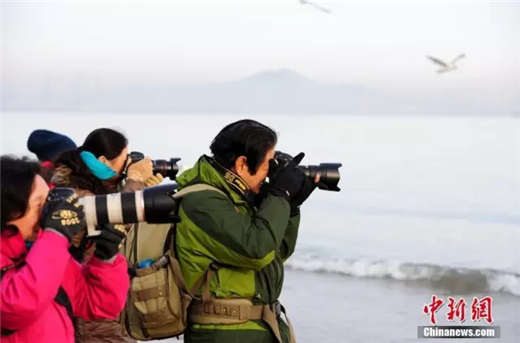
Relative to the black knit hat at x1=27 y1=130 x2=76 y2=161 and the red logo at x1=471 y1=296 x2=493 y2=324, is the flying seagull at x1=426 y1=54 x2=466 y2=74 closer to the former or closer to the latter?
the red logo at x1=471 y1=296 x2=493 y2=324

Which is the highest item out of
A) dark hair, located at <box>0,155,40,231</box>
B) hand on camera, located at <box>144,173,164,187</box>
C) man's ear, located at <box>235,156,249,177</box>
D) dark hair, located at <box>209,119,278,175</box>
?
hand on camera, located at <box>144,173,164,187</box>

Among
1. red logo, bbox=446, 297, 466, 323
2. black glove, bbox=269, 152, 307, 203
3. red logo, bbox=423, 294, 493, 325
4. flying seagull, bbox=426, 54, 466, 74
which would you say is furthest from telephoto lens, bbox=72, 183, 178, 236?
flying seagull, bbox=426, 54, 466, 74

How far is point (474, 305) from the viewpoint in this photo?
6309 millimetres

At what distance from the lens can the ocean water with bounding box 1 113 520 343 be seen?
595cm

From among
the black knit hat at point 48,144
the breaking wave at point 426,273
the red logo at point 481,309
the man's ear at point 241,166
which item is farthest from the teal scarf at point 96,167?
the breaking wave at point 426,273

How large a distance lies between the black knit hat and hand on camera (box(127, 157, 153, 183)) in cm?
29

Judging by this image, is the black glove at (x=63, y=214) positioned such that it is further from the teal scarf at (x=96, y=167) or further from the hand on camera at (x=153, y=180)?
the hand on camera at (x=153, y=180)

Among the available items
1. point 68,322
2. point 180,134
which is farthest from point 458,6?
point 68,322

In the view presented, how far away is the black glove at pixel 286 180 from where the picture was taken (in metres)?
2.22

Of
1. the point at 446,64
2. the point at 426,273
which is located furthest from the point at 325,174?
the point at 446,64

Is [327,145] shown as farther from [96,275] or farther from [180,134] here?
[96,275]

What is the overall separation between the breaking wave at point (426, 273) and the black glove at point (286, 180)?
16.6 ft

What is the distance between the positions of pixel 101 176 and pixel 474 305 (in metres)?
4.36

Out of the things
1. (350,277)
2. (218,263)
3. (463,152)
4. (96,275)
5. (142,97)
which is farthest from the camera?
(142,97)
